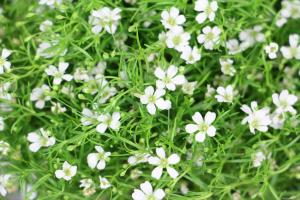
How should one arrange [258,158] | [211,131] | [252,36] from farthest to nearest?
[252,36] → [258,158] → [211,131]

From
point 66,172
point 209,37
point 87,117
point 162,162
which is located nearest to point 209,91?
point 209,37

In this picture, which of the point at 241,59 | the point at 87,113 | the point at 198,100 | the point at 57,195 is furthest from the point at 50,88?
the point at 241,59

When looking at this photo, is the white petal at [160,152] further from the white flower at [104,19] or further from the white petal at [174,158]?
the white flower at [104,19]

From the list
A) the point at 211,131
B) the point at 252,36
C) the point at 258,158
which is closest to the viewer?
the point at 211,131

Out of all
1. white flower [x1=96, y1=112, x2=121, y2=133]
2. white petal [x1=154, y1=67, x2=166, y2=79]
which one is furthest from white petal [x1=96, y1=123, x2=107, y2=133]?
white petal [x1=154, y1=67, x2=166, y2=79]

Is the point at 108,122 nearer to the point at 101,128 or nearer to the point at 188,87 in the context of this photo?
the point at 101,128

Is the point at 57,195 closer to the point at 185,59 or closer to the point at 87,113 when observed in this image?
the point at 87,113

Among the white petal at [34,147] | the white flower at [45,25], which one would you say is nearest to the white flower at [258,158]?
the white petal at [34,147]
